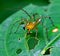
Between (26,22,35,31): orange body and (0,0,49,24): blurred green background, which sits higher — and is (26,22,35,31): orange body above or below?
below

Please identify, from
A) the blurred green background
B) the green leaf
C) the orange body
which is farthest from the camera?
the blurred green background

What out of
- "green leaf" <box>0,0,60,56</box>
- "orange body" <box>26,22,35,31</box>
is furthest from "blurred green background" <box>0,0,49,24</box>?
"orange body" <box>26,22,35,31</box>

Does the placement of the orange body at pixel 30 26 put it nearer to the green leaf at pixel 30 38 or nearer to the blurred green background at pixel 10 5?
the green leaf at pixel 30 38

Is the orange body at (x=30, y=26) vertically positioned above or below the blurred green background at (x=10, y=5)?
below

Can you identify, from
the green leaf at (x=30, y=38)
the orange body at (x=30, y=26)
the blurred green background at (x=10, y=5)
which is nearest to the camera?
the green leaf at (x=30, y=38)

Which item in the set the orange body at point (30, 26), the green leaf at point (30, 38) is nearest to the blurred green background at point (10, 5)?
the green leaf at point (30, 38)

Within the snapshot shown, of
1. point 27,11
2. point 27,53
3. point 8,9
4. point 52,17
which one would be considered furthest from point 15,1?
point 27,53

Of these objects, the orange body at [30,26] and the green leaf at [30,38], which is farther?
the orange body at [30,26]

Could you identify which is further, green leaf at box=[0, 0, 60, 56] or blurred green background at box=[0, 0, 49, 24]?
blurred green background at box=[0, 0, 49, 24]

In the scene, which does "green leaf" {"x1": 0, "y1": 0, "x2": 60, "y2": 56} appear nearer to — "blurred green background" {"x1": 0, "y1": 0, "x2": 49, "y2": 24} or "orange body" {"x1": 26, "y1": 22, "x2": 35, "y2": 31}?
"orange body" {"x1": 26, "y1": 22, "x2": 35, "y2": 31}

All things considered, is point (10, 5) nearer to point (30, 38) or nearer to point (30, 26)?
point (30, 26)
